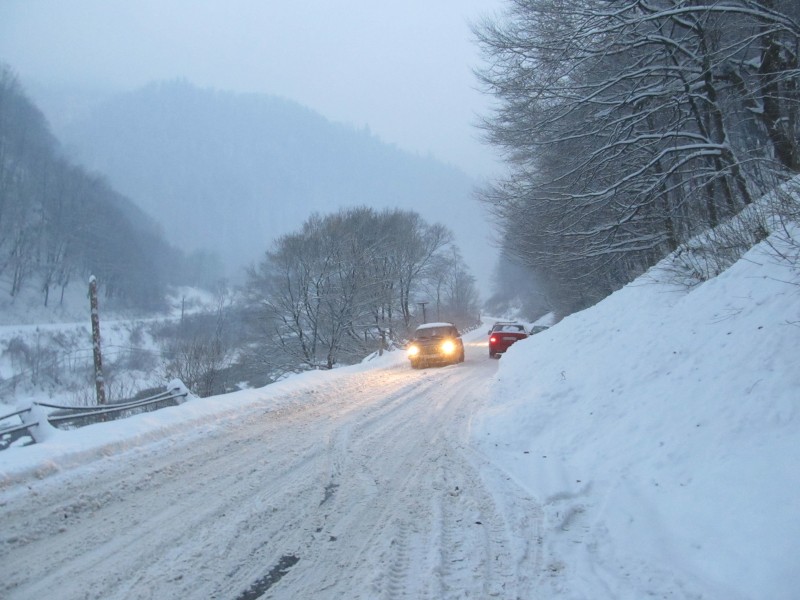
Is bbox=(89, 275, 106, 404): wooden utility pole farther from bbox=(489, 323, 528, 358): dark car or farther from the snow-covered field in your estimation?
bbox=(489, 323, 528, 358): dark car

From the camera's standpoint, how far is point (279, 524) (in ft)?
13.5

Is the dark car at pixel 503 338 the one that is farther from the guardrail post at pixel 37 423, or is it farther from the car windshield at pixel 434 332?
the guardrail post at pixel 37 423

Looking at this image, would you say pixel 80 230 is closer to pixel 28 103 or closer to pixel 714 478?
pixel 28 103

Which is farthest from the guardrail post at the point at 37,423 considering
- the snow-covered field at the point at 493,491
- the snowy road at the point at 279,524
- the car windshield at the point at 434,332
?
the car windshield at the point at 434,332

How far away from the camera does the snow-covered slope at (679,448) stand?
3050 mm

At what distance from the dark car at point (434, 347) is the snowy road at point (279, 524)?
11.6 metres

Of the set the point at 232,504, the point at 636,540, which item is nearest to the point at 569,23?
the point at 636,540

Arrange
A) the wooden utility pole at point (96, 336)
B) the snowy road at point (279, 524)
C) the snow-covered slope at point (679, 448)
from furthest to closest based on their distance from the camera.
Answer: the wooden utility pole at point (96, 336) → the snowy road at point (279, 524) → the snow-covered slope at point (679, 448)

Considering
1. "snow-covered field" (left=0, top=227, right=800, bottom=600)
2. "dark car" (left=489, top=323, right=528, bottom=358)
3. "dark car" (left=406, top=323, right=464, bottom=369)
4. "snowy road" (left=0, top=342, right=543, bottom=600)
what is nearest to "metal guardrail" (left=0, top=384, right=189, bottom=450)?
"snow-covered field" (left=0, top=227, right=800, bottom=600)

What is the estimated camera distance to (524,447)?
6422 mm

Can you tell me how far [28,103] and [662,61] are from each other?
73.8 metres

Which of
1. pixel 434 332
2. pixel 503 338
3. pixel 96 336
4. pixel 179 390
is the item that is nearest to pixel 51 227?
pixel 96 336

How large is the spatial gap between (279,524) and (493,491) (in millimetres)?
2164

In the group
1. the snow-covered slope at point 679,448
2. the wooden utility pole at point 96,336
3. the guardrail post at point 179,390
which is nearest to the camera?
the snow-covered slope at point 679,448
